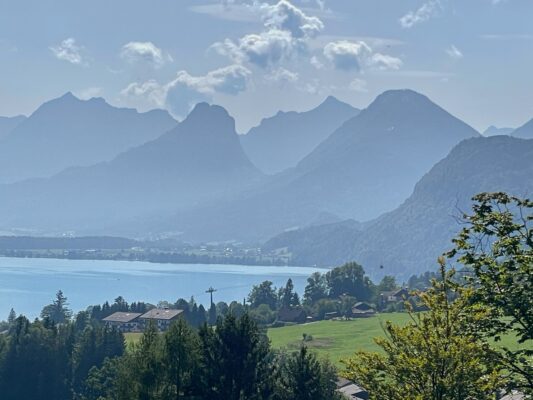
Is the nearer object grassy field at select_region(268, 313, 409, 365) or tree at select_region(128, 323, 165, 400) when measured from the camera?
tree at select_region(128, 323, 165, 400)

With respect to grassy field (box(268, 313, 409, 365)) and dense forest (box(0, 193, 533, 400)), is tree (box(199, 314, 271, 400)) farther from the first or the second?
grassy field (box(268, 313, 409, 365))

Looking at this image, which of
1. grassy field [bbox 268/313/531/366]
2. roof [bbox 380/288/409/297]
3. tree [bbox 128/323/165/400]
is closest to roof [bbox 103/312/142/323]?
grassy field [bbox 268/313/531/366]

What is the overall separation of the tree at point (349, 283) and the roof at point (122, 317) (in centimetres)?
3279

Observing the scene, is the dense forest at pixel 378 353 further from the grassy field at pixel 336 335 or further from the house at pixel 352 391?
the grassy field at pixel 336 335

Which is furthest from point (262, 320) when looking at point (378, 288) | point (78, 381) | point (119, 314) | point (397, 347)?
point (397, 347)

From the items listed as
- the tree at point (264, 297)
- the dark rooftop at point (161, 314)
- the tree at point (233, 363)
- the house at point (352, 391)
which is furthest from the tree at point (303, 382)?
the tree at point (264, 297)

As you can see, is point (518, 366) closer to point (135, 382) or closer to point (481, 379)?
point (481, 379)

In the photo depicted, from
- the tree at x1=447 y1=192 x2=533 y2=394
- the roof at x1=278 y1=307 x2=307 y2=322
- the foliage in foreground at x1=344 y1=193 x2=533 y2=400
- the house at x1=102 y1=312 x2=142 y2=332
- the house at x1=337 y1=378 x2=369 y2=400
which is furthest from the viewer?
the roof at x1=278 y1=307 x2=307 y2=322

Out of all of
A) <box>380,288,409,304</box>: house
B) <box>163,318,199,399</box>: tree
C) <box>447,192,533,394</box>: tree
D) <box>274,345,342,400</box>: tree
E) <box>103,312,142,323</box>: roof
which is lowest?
<box>274,345,342,400</box>: tree

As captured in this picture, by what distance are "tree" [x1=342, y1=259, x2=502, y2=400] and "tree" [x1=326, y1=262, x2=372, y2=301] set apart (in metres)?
111

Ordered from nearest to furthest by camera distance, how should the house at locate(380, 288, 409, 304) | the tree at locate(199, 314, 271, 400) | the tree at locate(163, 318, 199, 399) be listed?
1. the tree at locate(199, 314, 271, 400)
2. the tree at locate(163, 318, 199, 399)
3. the house at locate(380, 288, 409, 304)

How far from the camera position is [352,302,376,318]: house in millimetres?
109625

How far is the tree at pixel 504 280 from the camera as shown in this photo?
511 inches

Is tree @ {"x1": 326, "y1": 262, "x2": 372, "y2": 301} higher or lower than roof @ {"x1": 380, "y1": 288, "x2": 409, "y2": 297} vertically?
higher
